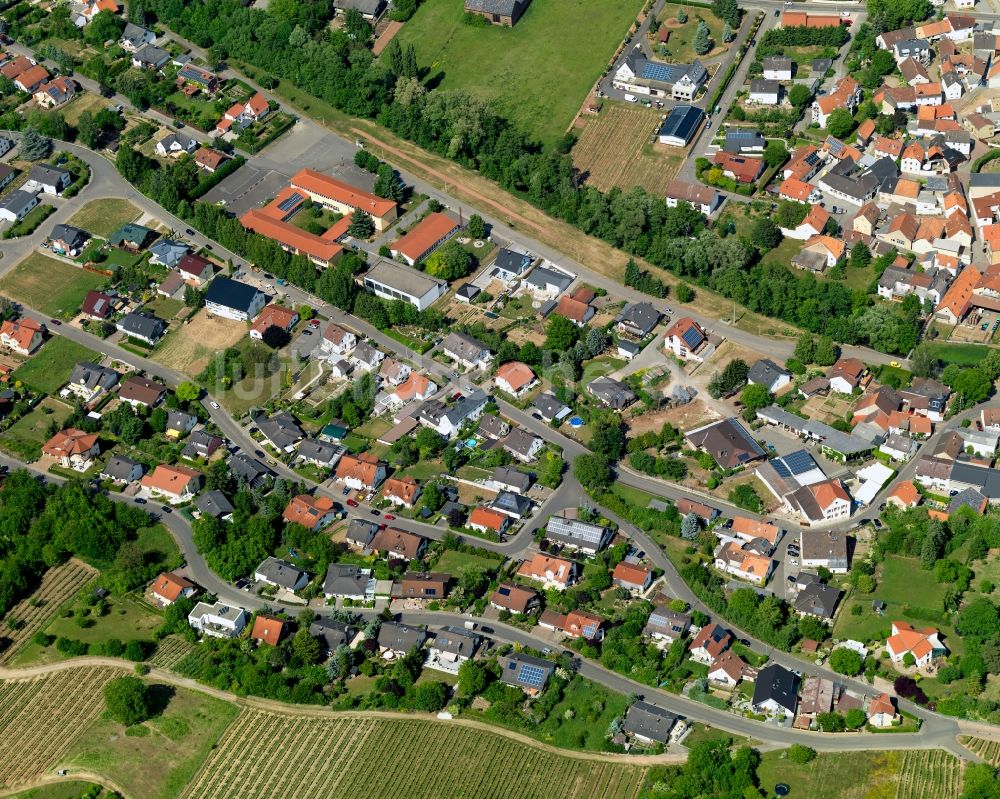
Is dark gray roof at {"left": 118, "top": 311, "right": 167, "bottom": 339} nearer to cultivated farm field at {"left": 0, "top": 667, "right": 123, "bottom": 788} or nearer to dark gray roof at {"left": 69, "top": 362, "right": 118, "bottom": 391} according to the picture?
dark gray roof at {"left": 69, "top": 362, "right": 118, "bottom": 391}

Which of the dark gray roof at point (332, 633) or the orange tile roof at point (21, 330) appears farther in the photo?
the orange tile roof at point (21, 330)

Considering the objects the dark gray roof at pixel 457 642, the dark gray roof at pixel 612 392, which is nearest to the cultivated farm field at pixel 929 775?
the dark gray roof at pixel 457 642

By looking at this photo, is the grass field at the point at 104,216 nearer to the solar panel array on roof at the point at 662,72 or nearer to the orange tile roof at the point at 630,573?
the solar panel array on roof at the point at 662,72

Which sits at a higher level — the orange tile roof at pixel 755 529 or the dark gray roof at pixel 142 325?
the dark gray roof at pixel 142 325

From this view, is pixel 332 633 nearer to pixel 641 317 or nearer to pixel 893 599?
pixel 893 599

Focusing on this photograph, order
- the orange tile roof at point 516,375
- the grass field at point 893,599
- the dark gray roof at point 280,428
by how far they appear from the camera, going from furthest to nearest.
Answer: the orange tile roof at point 516,375, the dark gray roof at point 280,428, the grass field at point 893,599

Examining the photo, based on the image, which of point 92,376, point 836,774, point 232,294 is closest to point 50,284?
point 92,376

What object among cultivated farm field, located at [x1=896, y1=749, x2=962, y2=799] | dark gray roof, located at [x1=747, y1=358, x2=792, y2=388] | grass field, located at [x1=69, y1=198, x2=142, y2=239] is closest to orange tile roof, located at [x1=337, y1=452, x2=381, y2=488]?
dark gray roof, located at [x1=747, y1=358, x2=792, y2=388]
